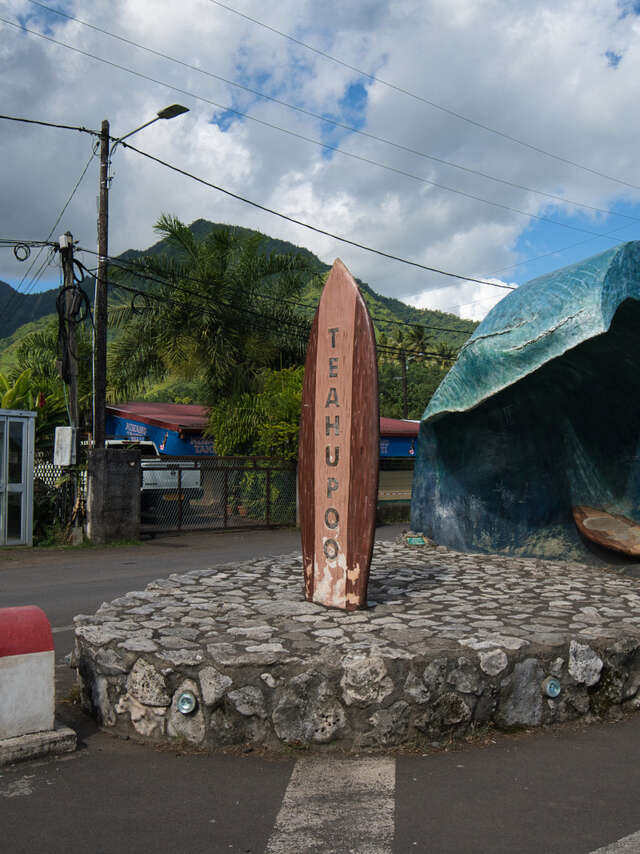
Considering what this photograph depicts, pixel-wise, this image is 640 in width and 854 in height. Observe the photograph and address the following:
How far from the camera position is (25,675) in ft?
12.9

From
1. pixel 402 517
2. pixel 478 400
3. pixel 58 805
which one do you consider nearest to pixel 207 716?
pixel 58 805

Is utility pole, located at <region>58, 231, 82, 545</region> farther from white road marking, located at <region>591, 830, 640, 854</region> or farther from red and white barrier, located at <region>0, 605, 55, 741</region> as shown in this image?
white road marking, located at <region>591, 830, 640, 854</region>

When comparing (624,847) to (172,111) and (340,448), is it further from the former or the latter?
(172,111)

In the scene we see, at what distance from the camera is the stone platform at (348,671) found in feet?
13.1

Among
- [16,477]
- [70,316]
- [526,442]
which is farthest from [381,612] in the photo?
[70,316]

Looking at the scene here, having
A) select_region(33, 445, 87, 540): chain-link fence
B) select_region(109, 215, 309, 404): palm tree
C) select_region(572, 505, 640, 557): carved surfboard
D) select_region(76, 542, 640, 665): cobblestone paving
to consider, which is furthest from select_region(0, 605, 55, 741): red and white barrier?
select_region(109, 215, 309, 404): palm tree

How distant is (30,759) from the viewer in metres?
3.83

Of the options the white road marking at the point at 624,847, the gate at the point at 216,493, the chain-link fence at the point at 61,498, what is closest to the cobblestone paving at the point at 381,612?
the white road marking at the point at 624,847

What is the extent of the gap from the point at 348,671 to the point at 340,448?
6.59 feet

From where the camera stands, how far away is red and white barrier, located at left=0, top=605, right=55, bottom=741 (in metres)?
3.87

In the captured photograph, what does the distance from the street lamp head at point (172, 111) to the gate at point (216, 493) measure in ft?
22.1

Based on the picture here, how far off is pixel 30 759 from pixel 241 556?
28.3ft

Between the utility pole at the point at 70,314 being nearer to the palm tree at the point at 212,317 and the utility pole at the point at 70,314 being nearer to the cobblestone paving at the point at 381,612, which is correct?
the palm tree at the point at 212,317

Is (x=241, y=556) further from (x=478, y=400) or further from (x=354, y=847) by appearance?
(x=354, y=847)
